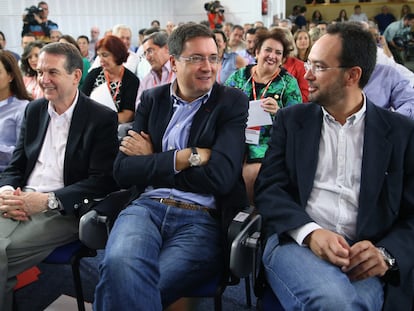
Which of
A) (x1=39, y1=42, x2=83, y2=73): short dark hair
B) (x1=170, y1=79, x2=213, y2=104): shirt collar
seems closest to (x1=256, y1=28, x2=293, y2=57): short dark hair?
(x1=170, y1=79, x2=213, y2=104): shirt collar

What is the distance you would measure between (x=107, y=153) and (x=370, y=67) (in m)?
1.23

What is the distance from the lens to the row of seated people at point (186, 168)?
59.7 inches

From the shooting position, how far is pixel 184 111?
192 centimetres

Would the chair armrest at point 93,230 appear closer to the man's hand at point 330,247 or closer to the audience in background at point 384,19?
the man's hand at point 330,247

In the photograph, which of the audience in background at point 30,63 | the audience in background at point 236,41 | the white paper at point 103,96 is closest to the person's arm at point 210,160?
the white paper at point 103,96

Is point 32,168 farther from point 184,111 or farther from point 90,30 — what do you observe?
point 90,30

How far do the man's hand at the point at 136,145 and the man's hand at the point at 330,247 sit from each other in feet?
2.61

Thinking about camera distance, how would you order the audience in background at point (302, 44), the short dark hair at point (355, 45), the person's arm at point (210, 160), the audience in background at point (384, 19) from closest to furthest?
the short dark hair at point (355, 45) → the person's arm at point (210, 160) → the audience in background at point (302, 44) → the audience in background at point (384, 19)

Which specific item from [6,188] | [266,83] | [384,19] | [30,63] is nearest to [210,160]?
[6,188]

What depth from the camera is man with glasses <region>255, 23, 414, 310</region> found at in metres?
1.41

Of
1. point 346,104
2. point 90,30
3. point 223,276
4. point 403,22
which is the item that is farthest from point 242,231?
point 403,22

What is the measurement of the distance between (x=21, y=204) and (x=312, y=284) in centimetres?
129

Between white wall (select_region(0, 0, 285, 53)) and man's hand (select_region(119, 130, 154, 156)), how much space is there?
24.3ft

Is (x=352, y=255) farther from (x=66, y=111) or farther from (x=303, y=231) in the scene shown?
(x=66, y=111)
